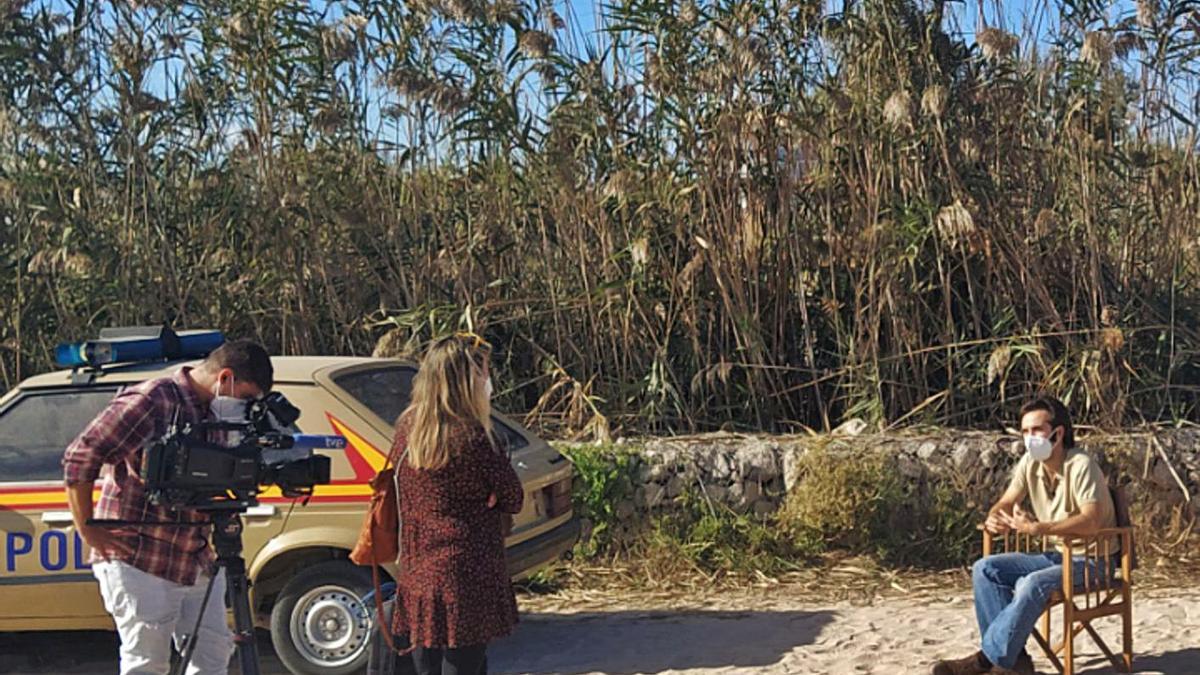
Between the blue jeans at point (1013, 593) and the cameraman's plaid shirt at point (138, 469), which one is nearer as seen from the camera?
the cameraman's plaid shirt at point (138, 469)

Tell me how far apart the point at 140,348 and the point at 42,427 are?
3.83 ft

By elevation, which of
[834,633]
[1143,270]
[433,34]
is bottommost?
[834,633]

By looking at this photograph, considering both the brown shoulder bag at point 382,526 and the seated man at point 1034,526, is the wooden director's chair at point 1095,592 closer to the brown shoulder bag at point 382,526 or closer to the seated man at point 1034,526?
the seated man at point 1034,526

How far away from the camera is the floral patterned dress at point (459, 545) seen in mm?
5031

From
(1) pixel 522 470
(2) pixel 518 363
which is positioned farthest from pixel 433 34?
(1) pixel 522 470

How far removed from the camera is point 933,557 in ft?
29.5

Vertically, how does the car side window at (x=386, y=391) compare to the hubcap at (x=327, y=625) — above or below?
above

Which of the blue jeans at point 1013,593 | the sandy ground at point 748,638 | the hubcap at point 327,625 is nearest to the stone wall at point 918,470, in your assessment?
the sandy ground at point 748,638

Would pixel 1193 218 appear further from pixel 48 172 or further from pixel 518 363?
pixel 48 172

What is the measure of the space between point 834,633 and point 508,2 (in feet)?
16.1

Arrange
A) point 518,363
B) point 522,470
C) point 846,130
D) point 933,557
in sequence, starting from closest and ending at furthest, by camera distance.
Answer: point 522,470, point 933,557, point 846,130, point 518,363

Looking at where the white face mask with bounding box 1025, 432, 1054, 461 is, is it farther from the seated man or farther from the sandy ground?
the sandy ground

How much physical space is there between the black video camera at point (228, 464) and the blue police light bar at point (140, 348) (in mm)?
1118

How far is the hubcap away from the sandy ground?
55 cm
